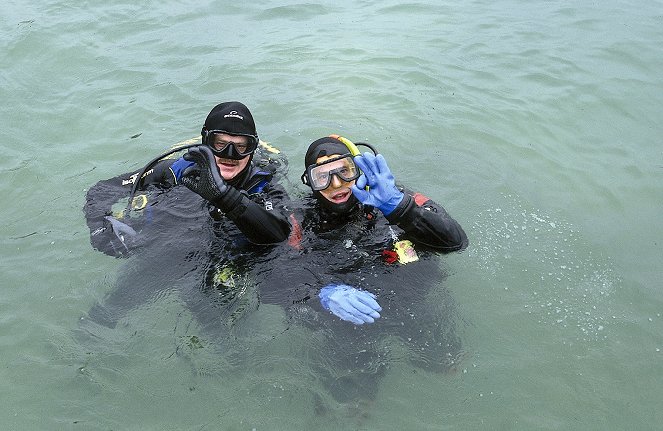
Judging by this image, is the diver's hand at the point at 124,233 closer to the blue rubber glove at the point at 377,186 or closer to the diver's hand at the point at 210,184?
the diver's hand at the point at 210,184

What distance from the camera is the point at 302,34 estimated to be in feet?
29.7

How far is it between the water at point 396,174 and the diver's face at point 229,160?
1.07 metres

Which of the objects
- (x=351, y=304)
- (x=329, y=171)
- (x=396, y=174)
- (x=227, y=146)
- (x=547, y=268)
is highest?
(x=227, y=146)

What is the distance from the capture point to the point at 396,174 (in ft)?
20.0

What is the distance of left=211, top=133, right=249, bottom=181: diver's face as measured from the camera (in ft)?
14.5

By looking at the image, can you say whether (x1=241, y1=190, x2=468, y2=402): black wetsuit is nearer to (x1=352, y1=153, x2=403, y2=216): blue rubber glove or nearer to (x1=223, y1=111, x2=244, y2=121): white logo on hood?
(x1=352, y1=153, x2=403, y2=216): blue rubber glove

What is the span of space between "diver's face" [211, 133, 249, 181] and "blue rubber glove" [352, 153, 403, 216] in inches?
37.2

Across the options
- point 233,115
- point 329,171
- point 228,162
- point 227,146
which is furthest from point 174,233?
point 329,171

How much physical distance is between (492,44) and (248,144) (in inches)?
213

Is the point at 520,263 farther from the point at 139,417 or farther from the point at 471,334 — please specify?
the point at 139,417

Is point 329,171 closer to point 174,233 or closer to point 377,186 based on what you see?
point 377,186

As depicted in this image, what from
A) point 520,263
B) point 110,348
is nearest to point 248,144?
point 110,348

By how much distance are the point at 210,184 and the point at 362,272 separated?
1278 millimetres

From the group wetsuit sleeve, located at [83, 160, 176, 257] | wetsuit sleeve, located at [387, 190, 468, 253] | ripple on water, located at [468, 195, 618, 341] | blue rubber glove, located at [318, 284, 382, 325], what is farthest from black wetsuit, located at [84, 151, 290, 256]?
ripple on water, located at [468, 195, 618, 341]
